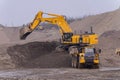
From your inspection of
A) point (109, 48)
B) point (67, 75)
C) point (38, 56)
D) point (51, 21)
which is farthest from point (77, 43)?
point (109, 48)

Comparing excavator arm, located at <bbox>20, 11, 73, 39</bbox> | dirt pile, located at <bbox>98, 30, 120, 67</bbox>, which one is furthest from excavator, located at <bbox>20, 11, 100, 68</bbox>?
dirt pile, located at <bbox>98, 30, 120, 67</bbox>

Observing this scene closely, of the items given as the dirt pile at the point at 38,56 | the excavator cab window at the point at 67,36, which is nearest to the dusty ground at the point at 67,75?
the dirt pile at the point at 38,56

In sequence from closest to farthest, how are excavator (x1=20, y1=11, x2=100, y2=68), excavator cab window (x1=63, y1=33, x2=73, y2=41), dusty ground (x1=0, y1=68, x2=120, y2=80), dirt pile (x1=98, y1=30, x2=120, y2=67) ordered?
dusty ground (x1=0, y1=68, x2=120, y2=80) → excavator (x1=20, y1=11, x2=100, y2=68) → excavator cab window (x1=63, y1=33, x2=73, y2=41) → dirt pile (x1=98, y1=30, x2=120, y2=67)

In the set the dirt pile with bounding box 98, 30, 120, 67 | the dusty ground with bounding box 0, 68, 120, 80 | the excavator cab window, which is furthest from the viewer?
the dirt pile with bounding box 98, 30, 120, 67

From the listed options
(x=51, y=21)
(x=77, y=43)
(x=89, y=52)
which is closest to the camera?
(x=89, y=52)

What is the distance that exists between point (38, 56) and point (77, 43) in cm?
600

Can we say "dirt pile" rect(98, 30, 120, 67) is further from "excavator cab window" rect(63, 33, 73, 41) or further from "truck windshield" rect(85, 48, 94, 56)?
"truck windshield" rect(85, 48, 94, 56)

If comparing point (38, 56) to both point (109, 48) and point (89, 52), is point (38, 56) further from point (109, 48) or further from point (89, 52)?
point (109, 48)

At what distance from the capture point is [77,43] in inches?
1393

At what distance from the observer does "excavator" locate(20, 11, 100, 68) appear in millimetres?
31484

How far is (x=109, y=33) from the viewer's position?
74062 millimetres

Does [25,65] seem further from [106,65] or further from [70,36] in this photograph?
[106,65]

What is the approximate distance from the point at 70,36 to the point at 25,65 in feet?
15.6

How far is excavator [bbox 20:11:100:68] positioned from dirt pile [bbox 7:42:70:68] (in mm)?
1228
